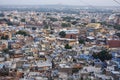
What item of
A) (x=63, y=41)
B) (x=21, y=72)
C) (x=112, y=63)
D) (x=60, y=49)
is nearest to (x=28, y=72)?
(x=21, y=72)

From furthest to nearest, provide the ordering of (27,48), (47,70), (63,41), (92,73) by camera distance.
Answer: (63,41), (27,48), (47,70), (92,73)

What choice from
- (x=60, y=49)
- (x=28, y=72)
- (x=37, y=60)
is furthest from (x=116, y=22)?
(x=28, y=72)

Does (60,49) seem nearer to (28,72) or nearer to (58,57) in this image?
(58,57)

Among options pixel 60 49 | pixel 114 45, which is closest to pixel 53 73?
pixel 60 49

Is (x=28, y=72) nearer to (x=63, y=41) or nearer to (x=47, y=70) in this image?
(x=47, y=70)

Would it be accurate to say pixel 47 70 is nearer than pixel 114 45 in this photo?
Yes

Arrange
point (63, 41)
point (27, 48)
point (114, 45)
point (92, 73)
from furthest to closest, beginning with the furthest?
1. point (63, 41)
2. point (114, 45)
3. point (27, 48)
4. point (92, 73)

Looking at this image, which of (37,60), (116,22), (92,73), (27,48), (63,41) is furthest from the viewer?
(116,22)

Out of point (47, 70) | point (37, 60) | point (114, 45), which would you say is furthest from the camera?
point (114, 45)

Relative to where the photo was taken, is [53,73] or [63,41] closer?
[53,73]
